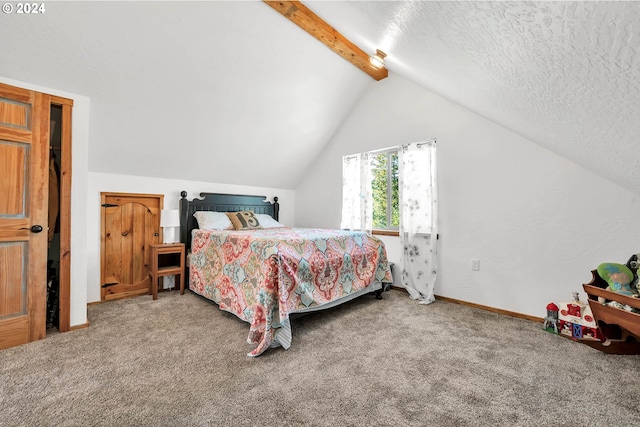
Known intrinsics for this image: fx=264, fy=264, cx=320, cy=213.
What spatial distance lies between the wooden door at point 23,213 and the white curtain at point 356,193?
3205 mm

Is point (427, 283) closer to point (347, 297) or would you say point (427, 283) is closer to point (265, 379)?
point (347, 297)

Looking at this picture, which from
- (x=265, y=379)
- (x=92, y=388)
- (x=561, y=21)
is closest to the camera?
(x=561, y=21)

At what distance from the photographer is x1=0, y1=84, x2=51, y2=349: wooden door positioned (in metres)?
1.90

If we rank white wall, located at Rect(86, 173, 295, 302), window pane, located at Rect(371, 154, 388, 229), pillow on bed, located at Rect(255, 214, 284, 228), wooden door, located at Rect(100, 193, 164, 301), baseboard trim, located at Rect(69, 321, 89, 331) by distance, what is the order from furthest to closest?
1. pillow on bed, located at Rect(255, 214, 284, 228)
2. window pane, located at Rect(371, 154, 388, 229)
3. wooden door, located at Rect(100, 193, 164, 301)
4. white wall, located at Rect(86, 173, 295, 302)
5. baseboard trim, located at Rect(69, 321, 89, 331)

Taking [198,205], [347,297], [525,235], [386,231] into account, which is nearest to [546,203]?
[525,235]

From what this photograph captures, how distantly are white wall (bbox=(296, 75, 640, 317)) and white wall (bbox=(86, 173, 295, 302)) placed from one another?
2.66 m

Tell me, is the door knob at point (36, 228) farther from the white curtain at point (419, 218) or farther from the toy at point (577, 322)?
the toy at point (577, 322)

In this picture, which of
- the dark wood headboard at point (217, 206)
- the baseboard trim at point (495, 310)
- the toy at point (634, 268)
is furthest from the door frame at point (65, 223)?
the toy at point (634, 268)

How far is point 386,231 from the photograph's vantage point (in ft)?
12.1

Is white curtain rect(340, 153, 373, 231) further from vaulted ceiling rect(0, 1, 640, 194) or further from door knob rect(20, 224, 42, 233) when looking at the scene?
door knob rect(20, 224, 42, 233)

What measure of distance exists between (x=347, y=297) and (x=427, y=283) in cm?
109

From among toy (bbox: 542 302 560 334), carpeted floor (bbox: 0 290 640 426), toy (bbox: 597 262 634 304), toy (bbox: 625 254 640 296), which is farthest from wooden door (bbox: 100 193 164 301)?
toy (bbox: 625 254 640 296)

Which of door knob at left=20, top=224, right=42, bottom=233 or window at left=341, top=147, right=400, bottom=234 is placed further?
window at left=341, top=147, right=400, bottom=234

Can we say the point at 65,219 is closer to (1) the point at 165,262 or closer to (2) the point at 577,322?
(1) the point at 165,262
